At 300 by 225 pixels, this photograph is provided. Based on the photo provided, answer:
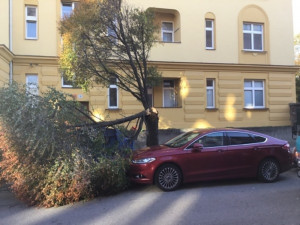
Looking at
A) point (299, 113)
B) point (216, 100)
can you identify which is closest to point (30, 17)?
point (216, 100)

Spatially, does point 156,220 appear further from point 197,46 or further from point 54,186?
point 197,46

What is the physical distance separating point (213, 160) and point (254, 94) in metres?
11.7

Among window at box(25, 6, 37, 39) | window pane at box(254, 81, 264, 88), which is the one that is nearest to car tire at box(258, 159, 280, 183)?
window pane at box(254, 81, 264, 88)

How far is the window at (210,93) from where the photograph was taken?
1828 cm

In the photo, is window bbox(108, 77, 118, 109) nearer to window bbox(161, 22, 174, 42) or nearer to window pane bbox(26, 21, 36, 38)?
window bbox(161, 22, 174, 42)

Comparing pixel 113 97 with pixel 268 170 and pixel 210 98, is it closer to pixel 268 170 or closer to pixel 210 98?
pixel 210 98

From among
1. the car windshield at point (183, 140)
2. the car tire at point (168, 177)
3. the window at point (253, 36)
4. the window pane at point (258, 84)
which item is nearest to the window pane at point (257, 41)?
the window at point (253, 36)

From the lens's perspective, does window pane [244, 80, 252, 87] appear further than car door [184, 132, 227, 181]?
Yes

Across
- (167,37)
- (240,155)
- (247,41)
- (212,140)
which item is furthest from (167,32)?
(240,155)

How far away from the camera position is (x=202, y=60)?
17.9 meters

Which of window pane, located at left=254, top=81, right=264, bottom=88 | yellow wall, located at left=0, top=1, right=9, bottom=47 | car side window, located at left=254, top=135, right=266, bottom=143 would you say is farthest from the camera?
window pane, located at left=254, top=81, right=264, bottom=88

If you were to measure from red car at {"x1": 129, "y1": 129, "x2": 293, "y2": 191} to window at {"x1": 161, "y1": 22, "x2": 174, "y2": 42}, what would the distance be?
1063cm

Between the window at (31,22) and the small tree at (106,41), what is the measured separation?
5.67 metres

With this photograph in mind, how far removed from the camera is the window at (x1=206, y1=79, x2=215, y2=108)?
18281 mm
